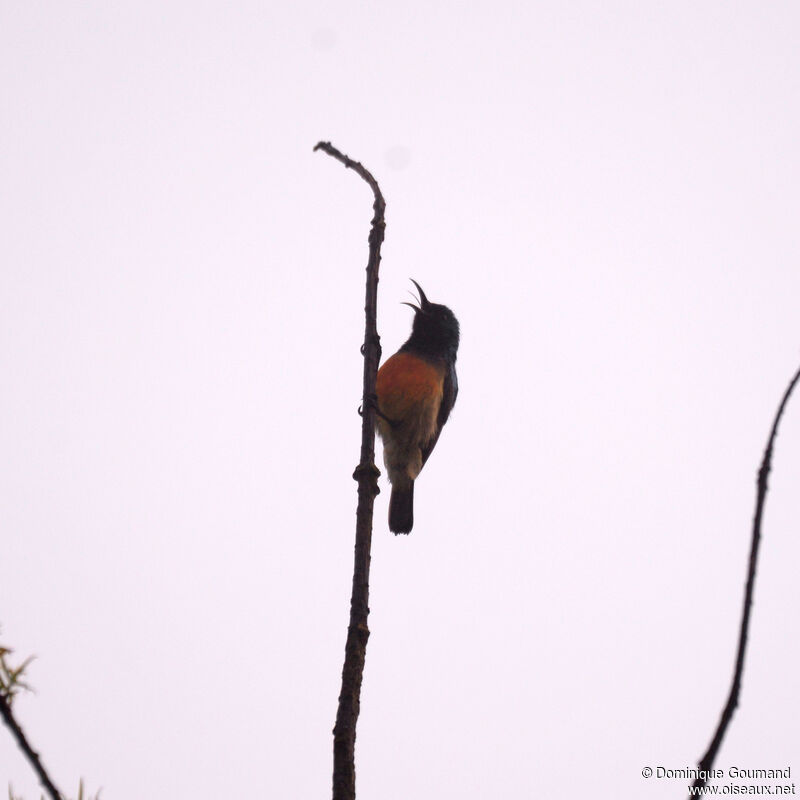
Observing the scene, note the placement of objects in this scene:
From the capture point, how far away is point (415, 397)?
6664 millimetres

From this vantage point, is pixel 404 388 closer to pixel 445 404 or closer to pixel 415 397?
pixel 415 397

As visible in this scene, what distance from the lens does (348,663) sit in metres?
2.07

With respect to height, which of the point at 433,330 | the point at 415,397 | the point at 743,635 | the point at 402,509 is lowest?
the point at 743,635

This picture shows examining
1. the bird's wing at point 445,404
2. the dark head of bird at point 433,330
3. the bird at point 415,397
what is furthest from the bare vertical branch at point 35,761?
the dark head of bird at point 433,330

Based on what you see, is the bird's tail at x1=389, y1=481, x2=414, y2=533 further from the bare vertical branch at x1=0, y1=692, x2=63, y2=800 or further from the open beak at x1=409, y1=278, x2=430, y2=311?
the bare vertical branch at x1=0, y1=692, x2=63, y2=800

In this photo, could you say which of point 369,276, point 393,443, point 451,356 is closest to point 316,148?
point 369,276

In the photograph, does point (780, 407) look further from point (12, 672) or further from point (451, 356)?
point (451, 356)

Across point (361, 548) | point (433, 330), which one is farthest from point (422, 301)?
point (361, 548)

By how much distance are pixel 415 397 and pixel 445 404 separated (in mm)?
758

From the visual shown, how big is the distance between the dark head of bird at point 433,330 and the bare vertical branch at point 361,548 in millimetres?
4422

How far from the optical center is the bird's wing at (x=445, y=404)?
732cm

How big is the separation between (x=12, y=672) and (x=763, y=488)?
1297 millimetres

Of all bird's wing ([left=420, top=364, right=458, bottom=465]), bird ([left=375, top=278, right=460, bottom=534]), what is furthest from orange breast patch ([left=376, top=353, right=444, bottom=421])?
bird's wing ([left=420, top=364, right=458, bottom=465])

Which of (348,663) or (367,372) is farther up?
(367,372)
